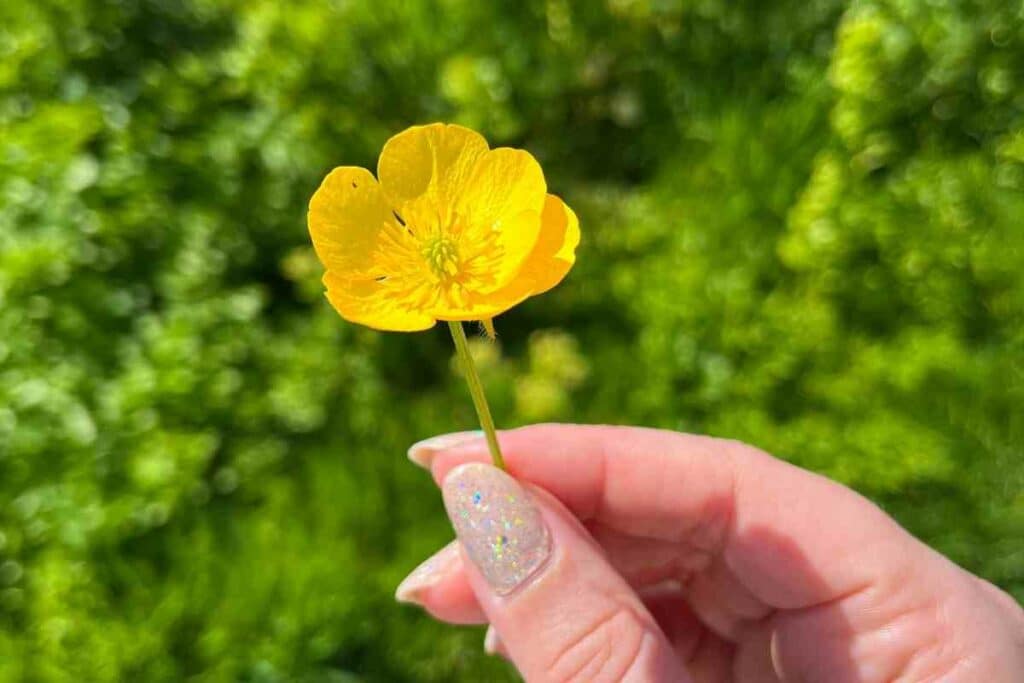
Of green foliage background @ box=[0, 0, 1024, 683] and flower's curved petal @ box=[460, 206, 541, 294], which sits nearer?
flower's curved petal @ box=[460, 206, 541, 294]

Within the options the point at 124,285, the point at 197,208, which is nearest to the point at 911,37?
the point at 197,208

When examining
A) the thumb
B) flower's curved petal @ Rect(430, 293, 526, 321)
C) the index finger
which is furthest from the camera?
the index finger

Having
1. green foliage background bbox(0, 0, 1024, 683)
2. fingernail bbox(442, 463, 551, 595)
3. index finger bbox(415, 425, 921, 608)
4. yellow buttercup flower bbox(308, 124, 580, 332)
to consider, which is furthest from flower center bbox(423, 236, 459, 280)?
green foliage background bbox(0, 0, 1024, 683)

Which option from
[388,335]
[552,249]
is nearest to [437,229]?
[552,249]

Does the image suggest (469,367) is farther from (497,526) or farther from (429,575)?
(429,575)

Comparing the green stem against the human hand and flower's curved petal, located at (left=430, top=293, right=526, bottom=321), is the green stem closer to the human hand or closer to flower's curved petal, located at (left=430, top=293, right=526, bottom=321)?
flower's curved petal, located at (left=430, top=293, right=526, bottom=321)

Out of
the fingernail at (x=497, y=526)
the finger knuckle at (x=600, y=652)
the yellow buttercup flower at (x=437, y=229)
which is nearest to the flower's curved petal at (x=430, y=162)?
the yellow buttercup flower at (x=437, y=229)

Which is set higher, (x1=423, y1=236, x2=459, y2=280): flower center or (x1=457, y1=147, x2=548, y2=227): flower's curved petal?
(x1=457, y1=147, x2=548, y2=227): flower's curved petal
